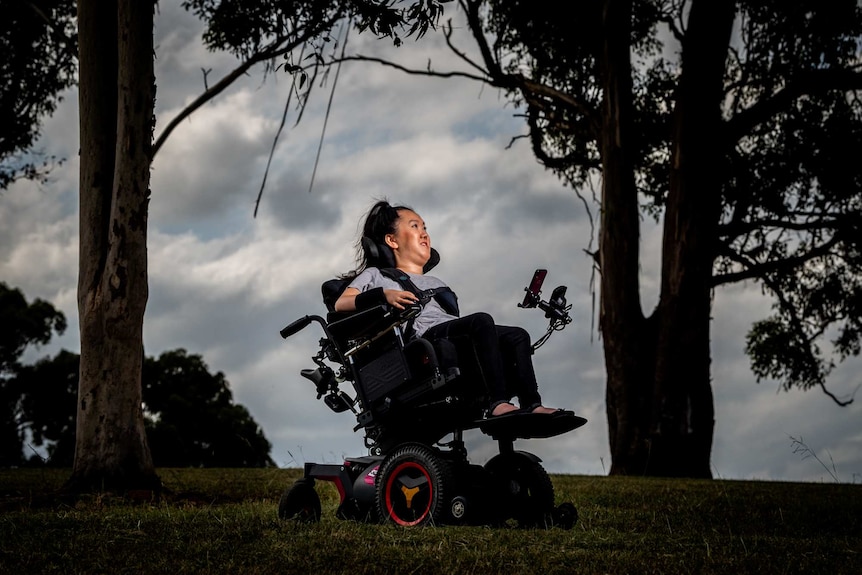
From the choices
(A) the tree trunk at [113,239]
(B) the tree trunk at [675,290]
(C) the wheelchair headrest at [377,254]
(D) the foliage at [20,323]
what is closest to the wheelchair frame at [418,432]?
(C) the wheelchair headrest at [377,254]

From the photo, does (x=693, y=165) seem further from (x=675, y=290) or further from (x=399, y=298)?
(x=399, y=298)

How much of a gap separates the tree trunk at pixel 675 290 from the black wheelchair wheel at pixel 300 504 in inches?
312

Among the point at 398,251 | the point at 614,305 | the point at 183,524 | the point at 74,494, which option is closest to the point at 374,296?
the point at 398,251

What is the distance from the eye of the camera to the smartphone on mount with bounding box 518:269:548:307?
608 cm

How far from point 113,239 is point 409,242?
3.51 meters

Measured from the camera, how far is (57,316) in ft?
98.8

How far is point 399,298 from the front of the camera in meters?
5.69

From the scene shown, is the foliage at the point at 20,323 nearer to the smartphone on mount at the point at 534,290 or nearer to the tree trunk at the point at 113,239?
the tree trunk at the point at 113,239

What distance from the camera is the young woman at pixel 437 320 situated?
5598 millimetres

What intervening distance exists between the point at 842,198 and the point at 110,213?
479 inches

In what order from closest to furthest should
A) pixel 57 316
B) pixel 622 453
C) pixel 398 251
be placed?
pixel 398 251
pixel 622 453
pixel 57 316

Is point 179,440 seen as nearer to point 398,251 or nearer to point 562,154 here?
point 562,154

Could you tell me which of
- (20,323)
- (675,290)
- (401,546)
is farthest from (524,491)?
(20,323)

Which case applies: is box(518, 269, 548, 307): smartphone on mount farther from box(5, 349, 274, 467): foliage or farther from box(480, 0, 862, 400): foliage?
box(5, 349, 274, 467): foliage
